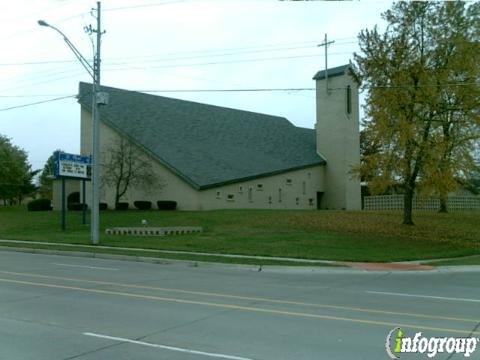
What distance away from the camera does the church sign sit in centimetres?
3203

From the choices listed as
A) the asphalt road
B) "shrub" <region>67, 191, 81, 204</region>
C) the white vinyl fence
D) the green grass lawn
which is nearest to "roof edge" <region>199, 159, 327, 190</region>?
the green grass lawn

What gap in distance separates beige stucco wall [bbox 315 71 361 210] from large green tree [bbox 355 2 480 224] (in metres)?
23.2

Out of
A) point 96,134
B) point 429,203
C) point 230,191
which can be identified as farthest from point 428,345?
point 429,203

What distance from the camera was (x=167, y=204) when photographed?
39844mm

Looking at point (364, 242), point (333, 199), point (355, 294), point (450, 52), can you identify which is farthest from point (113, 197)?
point (355, 294)

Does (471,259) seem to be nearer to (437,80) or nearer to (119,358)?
(437,80)

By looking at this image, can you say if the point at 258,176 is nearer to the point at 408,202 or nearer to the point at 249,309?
the point at 408,202

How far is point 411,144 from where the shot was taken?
2616 centimetres

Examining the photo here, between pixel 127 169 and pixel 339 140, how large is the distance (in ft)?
67.2

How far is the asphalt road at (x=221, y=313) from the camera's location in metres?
6.90

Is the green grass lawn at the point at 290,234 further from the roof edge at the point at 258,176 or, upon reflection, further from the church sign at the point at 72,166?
the church sign at the point at 72,166

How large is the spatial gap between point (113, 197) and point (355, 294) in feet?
111

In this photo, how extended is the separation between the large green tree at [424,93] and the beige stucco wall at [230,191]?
1532cm

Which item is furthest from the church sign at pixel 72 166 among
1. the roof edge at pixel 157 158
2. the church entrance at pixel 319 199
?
the church entrance at pixel 319 199
